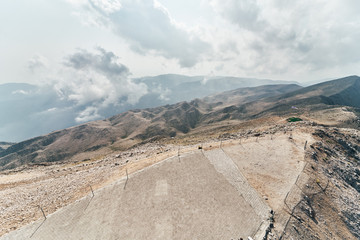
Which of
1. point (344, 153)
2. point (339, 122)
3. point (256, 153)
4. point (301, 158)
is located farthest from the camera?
point (339, 122)

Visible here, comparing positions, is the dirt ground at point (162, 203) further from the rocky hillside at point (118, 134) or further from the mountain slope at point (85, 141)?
the mountain slope at point (85, 141)

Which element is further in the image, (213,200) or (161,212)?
(213,200)

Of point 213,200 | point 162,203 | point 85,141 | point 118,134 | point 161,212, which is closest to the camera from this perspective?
point 161,212

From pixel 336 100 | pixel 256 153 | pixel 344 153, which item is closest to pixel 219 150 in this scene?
pixel 256 153

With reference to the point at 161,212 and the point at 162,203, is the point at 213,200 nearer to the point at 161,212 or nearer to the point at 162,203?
the point at 162,203

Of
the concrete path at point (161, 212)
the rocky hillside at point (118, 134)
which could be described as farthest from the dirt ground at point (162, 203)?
the rocky hillside at point (118, 134)

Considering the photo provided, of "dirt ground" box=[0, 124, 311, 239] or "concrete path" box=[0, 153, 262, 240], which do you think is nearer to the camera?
"concrete path" box=[0, 153, 262, 240]

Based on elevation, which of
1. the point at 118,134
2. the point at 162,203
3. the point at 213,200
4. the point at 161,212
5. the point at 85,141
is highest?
the point at 162,203

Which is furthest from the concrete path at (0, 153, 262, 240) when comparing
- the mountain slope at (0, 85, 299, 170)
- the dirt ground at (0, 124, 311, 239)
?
the mountain slope at (0, 85, 299, 170)

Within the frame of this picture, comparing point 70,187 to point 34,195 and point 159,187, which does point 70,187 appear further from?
point 159,187

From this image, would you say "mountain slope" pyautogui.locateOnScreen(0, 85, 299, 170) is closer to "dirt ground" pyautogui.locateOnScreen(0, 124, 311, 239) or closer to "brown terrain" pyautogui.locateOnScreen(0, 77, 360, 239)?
"brown terrain" pyautogui.locateOnScreen(0, 77, 360, 239)

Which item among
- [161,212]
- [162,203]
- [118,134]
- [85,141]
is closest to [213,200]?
[162,203]
